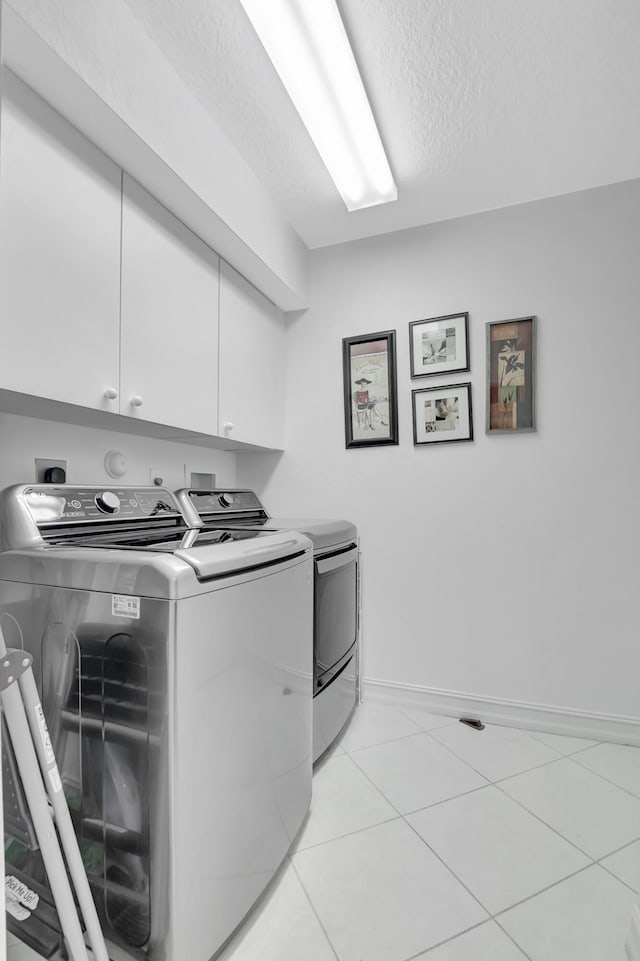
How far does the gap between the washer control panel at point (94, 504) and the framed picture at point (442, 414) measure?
1.28 meters

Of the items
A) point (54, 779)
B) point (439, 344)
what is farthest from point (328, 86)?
point (54, 779)

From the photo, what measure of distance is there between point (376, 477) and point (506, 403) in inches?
28.8

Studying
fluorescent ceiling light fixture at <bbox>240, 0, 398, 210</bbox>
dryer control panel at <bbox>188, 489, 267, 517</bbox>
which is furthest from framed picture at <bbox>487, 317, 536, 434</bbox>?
dryer control panel at <bbox>188, 489, 267, 517</bbox>

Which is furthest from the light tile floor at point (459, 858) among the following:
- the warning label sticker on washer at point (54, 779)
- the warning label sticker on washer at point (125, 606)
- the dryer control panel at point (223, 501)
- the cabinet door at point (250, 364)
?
the cabinet door at point (250, 364)

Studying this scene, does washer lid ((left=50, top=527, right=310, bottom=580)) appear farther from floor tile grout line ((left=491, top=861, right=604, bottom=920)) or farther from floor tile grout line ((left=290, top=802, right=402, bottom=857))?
floor tile grout line ((left=491, top=861, right=604, bottom=920))

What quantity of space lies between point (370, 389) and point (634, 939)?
2.11m

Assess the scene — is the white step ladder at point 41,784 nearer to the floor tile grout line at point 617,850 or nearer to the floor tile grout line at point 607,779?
the floor tile grout line at point 617,850

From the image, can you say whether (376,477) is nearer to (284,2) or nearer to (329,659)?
(329,659)

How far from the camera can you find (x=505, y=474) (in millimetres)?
2172

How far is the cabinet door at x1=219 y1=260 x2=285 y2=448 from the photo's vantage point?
78.2 inches

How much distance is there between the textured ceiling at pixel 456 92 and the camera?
1322 mm

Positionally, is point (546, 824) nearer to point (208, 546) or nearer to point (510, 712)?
point (510, 712)

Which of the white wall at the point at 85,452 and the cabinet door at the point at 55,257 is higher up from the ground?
the cabinet door at the point at 55,257

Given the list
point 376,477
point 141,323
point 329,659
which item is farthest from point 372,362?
point 329,659
